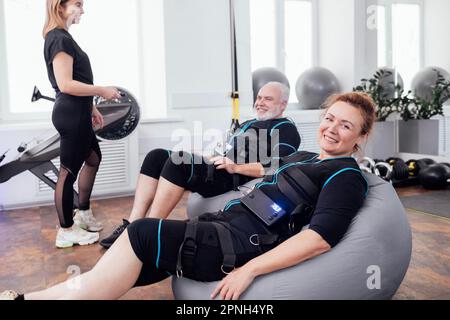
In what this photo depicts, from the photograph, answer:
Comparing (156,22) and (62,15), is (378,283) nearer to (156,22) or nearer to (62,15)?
(62,15)

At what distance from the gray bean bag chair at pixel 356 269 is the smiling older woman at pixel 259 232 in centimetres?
5

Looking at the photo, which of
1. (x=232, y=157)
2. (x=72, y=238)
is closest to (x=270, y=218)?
(x=232, y=157)

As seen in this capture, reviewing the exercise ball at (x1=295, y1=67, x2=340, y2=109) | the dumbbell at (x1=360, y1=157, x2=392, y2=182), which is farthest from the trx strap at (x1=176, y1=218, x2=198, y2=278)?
the exercise ball at (x1=295, y1=67, x2=340, y2=109)

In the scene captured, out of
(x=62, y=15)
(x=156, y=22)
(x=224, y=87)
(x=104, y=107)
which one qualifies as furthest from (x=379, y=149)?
(x=62, y=15)

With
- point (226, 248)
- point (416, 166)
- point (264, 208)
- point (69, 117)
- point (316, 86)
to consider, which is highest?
point (316, 86)

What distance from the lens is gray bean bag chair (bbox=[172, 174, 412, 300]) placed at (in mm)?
1479

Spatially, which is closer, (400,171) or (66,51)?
(66,51)

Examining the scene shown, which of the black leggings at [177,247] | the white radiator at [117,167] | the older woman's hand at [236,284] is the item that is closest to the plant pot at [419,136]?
the white radiator at [117,167]

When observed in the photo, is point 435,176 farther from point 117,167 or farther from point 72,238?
point 72,238

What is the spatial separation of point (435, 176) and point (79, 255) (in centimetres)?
323

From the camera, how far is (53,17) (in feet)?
8.24

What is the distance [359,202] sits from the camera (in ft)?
4.92

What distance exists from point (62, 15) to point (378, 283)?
205 centimetres

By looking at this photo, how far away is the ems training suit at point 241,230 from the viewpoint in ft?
4.75
